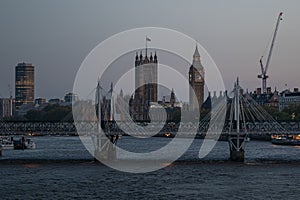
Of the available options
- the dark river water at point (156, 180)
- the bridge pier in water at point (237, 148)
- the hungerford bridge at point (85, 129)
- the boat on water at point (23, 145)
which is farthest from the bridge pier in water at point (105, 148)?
the boat on water at point (23, 145)

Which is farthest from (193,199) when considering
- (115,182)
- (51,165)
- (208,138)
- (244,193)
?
(208,138)

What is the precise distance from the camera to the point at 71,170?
64.9 meters

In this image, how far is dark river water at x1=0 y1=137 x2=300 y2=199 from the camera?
48625 mm

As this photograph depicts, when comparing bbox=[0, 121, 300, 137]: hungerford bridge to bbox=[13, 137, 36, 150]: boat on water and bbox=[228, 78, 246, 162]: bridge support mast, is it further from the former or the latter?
bbox=[13, 137, 36, 150]: boat on water

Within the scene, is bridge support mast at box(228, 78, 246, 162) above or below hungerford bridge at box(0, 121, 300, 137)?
below

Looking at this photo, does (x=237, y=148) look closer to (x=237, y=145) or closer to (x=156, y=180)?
(x=237, y=145)

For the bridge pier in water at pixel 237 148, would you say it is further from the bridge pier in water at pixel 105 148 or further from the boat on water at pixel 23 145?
the boat on water at pixel 23 145

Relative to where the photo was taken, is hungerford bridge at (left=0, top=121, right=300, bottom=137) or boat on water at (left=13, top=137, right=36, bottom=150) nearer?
hungerford bridge at (left=0, top=121, right=300, bottom=137)

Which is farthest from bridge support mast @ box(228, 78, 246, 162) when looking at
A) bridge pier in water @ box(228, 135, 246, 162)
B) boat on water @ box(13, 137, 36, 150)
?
boat on water @ box(13, 137, 36, 150)

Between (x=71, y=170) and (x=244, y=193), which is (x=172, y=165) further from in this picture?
(x=244, y=193)

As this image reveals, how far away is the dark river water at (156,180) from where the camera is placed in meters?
48.6

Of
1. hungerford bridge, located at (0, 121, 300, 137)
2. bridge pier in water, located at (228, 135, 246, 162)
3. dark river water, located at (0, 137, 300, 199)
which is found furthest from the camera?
hungerford bridge, located at (0, 121, 300, 137)

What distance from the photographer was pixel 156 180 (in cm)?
5744

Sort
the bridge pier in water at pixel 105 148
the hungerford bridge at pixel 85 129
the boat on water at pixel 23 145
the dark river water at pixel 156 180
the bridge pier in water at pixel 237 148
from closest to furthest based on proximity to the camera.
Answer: the dark river water at pixel 156 180 < the bridge pier in water at pixel 237 148 < the hungerford bridge at pixel 85 129 < the bridge pier in water at pixel 105 148 < the boat on water at pixel 23 145
